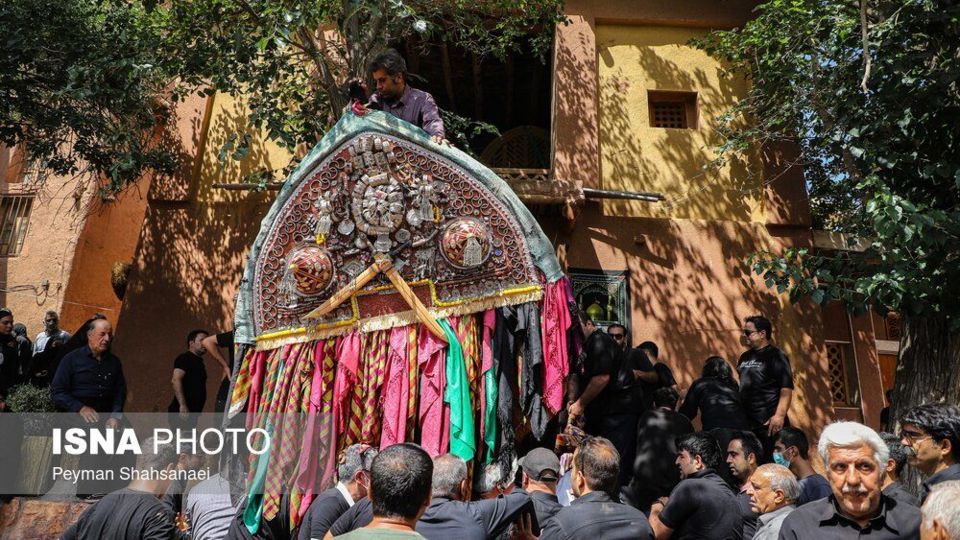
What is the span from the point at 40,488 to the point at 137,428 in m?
1.17

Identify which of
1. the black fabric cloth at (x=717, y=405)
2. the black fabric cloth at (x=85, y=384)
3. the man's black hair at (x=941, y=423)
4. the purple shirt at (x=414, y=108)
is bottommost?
the man's black hair at (x=941, y=423)

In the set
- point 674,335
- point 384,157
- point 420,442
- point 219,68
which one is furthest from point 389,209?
point 674,335

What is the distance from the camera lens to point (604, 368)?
17.4 ft

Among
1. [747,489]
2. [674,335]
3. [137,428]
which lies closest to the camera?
[747,489]

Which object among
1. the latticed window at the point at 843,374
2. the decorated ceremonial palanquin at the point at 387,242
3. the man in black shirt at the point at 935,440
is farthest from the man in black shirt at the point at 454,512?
the latticed window at the point at 843,374

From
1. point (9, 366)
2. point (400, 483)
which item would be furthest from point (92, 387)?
point (400, 483)

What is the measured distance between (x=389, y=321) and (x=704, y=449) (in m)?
2.08

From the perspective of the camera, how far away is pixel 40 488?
21.4 ft

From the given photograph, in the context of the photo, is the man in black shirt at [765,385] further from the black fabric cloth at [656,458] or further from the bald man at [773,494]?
the bald man at [773,494]

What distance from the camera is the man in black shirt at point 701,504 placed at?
365cm

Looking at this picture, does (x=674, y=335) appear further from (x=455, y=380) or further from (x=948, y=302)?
(x=455, y=380)

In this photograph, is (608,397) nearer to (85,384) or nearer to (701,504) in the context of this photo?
(701,504)

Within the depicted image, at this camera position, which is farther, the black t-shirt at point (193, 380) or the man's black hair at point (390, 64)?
the black t-shirt at point (193, 380)

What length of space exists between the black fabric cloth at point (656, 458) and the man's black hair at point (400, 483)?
107 inches
